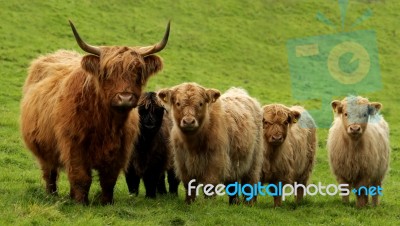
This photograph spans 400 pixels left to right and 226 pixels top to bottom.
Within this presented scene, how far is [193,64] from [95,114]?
692 inches

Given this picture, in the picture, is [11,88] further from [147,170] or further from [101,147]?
[101,147]

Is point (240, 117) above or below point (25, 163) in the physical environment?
above

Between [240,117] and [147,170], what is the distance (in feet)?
4.70

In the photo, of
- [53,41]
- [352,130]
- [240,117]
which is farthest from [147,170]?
[53,41]

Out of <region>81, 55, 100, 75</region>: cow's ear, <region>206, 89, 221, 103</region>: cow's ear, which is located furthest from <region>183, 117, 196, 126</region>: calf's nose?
<region>81, 55, 100, 75</region>: cow's ear

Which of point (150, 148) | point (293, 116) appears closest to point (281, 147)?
point (293, 116)

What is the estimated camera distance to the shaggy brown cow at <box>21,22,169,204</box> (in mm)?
6703

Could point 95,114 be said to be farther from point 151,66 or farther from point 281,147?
point 281,147

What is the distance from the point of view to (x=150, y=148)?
28.0ft

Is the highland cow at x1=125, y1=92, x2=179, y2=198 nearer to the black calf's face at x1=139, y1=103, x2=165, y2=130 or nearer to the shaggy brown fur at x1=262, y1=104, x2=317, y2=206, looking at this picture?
the black calf's face at x1=139, y1=103, x2=165, y2=130

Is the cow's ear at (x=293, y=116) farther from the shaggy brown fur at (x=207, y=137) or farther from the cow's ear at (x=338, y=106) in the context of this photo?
the shaggy brown fur at (x=207, y=137)

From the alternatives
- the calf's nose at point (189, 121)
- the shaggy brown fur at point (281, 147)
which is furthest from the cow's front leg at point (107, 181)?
the shaggy brown fur at point (281, 147)

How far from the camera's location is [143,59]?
6.96 metres

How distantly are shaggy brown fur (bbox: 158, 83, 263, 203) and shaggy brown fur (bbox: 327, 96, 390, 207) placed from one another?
148 cm
